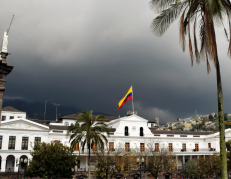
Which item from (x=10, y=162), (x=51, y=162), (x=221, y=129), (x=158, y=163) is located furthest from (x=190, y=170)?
(x=221, y=129)

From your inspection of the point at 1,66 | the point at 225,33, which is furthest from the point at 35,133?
the point at 225,33

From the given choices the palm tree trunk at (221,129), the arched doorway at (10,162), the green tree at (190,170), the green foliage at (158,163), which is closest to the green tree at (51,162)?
the arched doorway at (10,162)

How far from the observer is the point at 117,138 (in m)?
49.1

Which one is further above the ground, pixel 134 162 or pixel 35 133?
pixel 35 133

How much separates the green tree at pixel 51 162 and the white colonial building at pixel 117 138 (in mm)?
9841

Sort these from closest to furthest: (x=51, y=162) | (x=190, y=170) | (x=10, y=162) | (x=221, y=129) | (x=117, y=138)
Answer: (x=221, y=129), (x=51, y=162), (x=10, y=162), (x=190, y=170), (x=117, y=138)

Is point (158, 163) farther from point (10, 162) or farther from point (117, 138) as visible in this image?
point (10, 162)

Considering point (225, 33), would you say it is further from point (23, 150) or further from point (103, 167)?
point (23, 150)

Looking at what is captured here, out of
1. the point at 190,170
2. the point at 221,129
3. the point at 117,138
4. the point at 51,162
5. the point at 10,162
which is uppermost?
the point at 221,129

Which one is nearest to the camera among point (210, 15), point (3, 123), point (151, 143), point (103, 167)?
point (210, 15)

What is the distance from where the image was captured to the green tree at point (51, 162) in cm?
2953

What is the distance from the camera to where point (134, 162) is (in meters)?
41.2

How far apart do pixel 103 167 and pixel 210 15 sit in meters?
28.7

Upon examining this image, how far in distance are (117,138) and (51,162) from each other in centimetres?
2110
